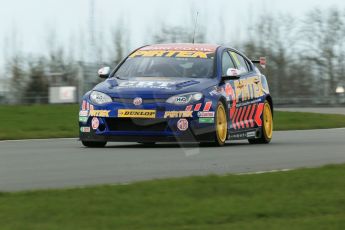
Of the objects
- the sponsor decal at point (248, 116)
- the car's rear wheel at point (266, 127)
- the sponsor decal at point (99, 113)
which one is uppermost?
the sponsor decal at point (99, 113)

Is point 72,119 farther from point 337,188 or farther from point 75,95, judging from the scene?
point 75,95

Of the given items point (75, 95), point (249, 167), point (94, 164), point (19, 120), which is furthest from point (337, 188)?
point (75, 95)

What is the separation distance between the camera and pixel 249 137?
50.5 ft

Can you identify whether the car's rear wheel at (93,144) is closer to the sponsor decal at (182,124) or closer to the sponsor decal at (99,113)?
the sponsor decal at (99,113)

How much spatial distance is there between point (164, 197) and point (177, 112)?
5.71 m

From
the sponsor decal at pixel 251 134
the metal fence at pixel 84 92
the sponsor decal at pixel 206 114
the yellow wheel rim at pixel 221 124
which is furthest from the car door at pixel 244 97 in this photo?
the metal fence at pixel 84 92

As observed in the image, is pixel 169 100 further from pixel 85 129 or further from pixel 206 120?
pixel 85 129

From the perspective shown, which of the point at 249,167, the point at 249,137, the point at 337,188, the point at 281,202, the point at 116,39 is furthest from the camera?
the point at 116,39

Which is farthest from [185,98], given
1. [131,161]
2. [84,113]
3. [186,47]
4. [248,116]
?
[131,161]

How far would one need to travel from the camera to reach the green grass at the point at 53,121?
18953 millimetres

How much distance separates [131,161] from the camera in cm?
1127

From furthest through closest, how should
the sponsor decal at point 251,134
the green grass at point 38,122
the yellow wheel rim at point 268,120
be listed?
the green grass at point 38,122
the yellow wheel rim at point 268,120
the sponsor decal at point 251,134

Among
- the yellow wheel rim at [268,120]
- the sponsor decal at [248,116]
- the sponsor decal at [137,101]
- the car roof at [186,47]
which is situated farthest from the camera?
the yellow wheel rim at [268,120]

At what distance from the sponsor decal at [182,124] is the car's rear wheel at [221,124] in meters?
0.52
